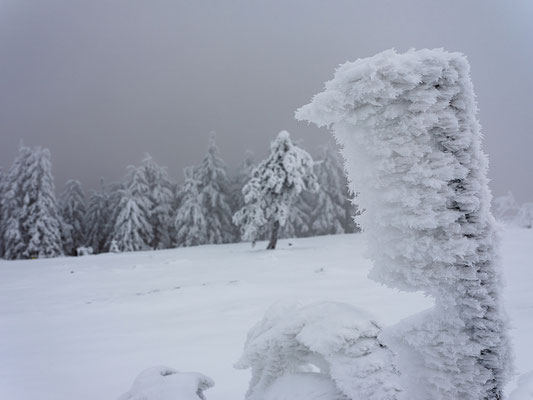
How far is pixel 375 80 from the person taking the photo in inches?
60.9

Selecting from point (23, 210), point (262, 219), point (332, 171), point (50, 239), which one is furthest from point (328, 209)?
point (23, 210)

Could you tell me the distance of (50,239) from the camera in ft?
91.7

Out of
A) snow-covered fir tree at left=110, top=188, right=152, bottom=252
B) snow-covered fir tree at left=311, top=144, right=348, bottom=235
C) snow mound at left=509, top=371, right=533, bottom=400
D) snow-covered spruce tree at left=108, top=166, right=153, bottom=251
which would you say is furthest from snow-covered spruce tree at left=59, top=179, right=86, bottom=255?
snow mound at left=509, top=371, right=533, bottom=400

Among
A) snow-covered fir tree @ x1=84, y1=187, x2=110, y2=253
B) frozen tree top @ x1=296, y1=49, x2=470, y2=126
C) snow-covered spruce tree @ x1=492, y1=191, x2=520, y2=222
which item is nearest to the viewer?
frozen tree top @ x1=296, y1=49, x2=470, y2=126

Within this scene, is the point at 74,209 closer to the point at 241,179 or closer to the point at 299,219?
the point at 241,179

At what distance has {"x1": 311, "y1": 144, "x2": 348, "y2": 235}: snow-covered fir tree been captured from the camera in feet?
107

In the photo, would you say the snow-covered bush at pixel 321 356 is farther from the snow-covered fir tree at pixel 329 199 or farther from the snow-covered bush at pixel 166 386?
the snow-covered fir tree at pixel 329 199

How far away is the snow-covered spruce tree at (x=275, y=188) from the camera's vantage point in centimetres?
1856

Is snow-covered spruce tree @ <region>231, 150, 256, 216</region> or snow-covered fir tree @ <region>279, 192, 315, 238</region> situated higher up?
snow-covered spruce tree @ <region>231, 150, 256, 216</region>

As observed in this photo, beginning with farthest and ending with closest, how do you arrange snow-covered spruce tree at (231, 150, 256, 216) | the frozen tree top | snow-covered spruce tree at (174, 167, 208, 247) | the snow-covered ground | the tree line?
snow-covered spruce tree at (231, 150, 256, 216) < snow-covered spruce tree at (174, 167, 208, 247) < the tree line < the snow-covered ground < the frozen tree top

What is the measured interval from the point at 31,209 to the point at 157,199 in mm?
10710

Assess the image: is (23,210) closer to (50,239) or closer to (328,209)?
(50,239)

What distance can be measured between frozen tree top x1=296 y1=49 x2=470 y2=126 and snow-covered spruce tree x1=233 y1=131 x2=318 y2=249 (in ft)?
54.9

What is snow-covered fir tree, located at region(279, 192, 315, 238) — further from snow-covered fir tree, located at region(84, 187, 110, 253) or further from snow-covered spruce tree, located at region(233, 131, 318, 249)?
snow-covered fir tree, located at region(84, 187, 110, 253)
